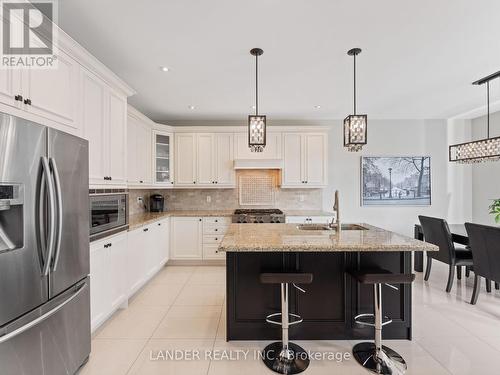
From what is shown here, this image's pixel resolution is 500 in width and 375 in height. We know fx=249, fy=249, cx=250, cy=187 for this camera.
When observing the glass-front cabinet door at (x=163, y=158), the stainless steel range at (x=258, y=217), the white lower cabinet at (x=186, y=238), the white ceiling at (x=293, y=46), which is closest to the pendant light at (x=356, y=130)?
the white ceiling at (x=293, y=46)

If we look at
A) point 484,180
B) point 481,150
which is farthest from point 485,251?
point 484,180

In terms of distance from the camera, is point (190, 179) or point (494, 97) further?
point (190, 179)

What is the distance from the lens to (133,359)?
79.0 inches

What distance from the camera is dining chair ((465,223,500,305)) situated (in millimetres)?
2648

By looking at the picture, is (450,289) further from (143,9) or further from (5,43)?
(5,43)

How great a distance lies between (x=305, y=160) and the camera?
4.63m

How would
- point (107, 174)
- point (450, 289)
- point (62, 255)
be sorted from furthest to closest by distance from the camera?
1. point (450, 289)
2. point (107, 174)
3. point (62, 255)

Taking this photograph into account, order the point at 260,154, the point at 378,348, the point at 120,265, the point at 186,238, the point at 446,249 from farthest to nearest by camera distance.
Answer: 1. the point at 260,154
2. the point at 186,238
3. the point at 446,249
4. the point at 120,265
5. the point at 378,348

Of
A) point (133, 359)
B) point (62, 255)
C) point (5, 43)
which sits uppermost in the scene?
point (5, 43)

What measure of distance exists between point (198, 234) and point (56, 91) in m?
2.99

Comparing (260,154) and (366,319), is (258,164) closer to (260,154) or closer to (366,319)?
(260,154)

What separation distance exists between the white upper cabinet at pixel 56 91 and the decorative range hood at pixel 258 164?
108 inches

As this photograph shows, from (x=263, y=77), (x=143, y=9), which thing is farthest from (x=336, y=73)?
(x=143, y=9)

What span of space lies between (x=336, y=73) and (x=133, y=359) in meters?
3.54
